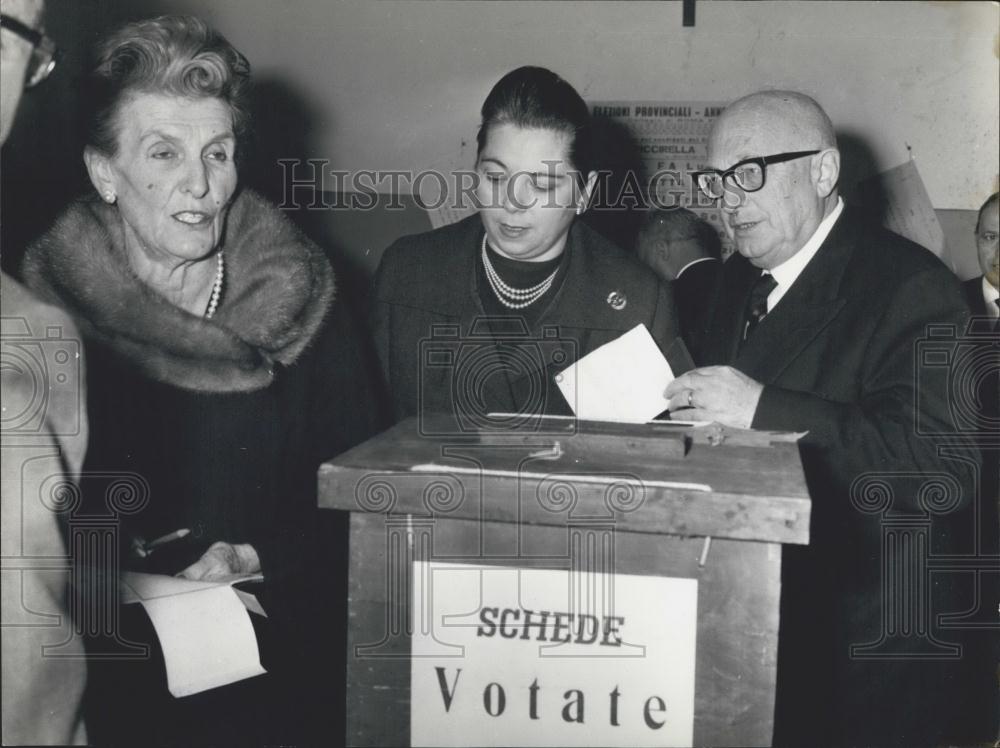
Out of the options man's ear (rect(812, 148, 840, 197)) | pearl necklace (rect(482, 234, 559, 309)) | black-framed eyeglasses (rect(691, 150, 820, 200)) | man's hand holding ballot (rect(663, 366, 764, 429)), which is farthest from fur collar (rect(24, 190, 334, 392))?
man's ear (rect(812, 148, 840, 197))

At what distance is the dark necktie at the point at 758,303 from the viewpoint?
65.6 inches

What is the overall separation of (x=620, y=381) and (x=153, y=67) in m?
0.83

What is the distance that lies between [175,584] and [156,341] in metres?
0.39

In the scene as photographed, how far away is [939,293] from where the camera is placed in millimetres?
1481

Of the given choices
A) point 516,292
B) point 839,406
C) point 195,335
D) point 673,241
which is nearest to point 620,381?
point 839,406

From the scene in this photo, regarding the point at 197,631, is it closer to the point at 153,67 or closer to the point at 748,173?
the point at 153,67

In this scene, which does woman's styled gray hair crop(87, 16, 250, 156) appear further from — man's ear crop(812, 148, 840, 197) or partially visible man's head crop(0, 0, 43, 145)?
man's ear crop(812, 148, 840, 197)

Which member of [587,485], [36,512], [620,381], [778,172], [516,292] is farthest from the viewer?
[516,292]

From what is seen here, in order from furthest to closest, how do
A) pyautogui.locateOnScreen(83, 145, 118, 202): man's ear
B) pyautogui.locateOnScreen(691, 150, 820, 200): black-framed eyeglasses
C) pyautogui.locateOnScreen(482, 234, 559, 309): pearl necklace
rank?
pyautogui.locateOnScreen(482, 234, 559, 309): pearl necklace
pyautogui.locateOnScreen(691, 150, 820, 200): black-framed eyeglasses
pyautogui.locateOnScreen(83, 145, 118, 202): man's ear

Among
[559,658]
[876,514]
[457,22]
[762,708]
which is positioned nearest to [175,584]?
[559,658]

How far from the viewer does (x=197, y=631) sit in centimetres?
108

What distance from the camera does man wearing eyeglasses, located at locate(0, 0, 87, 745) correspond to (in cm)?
66

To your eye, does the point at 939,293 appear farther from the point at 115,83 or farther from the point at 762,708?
the point at 115,83

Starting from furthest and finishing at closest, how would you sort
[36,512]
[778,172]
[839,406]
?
[778,172] → [839,406] → [36,512]
